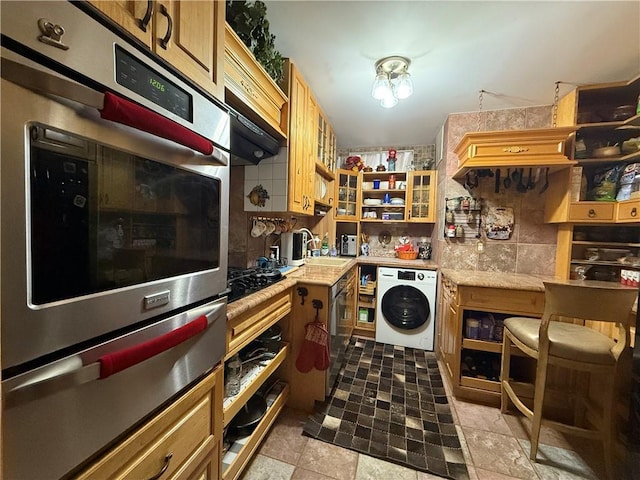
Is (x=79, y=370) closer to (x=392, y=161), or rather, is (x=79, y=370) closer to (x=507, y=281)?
(x=507, y=281)

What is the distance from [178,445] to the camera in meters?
0.77

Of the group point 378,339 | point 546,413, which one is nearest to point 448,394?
point 546,413

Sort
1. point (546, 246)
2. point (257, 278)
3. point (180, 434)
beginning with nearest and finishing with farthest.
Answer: point (180, 434), point (257, 278), point (546, 246)

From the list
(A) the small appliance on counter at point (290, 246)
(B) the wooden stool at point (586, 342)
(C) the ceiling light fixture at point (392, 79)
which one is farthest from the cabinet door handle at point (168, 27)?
(B) the wooden stool at point (586, 342)

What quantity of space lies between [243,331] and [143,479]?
0.56 meters

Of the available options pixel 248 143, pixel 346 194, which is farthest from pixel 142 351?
pixel 346 194

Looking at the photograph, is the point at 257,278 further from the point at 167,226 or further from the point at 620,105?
the point at 620,105

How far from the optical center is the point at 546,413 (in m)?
1.82

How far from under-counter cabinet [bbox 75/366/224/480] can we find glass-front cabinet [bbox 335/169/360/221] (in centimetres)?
263

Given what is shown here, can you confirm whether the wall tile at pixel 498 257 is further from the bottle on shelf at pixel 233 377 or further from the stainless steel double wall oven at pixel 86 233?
the stainless steel double wall oven at pixel 86 233

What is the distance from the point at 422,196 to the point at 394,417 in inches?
94.2

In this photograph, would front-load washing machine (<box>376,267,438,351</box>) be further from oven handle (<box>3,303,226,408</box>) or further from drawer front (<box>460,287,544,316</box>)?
oven handle (<box>3,303,226,408</box>)

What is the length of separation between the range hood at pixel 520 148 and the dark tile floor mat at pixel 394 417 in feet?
6.05

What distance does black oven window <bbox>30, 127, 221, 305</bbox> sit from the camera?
0.44 meters
